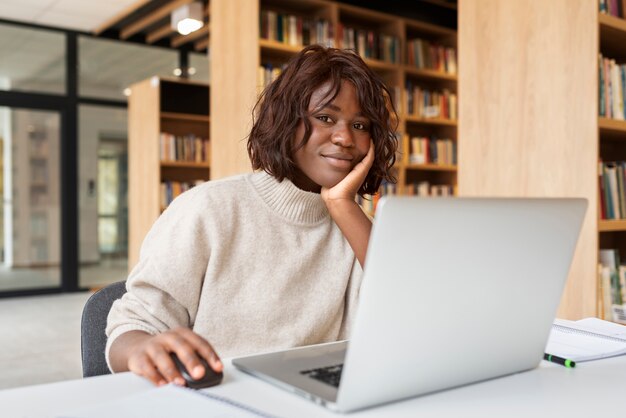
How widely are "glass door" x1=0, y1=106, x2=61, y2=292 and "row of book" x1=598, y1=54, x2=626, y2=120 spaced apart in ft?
18.7

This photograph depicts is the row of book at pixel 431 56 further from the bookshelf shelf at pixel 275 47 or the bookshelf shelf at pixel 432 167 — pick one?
the bookshelf shelf at pixel 275 47

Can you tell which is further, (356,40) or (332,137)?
(356,40)

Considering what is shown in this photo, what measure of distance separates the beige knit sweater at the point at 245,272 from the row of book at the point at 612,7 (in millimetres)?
1944

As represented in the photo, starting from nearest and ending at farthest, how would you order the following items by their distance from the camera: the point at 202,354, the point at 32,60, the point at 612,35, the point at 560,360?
the point at 202,354 → the point at 560,360 → the point at 612,35 → the point at 32,60

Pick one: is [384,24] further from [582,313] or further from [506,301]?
[506,301]

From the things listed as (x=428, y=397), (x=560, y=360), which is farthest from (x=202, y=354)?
(x=560, y=360)

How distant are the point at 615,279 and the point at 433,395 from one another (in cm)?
214

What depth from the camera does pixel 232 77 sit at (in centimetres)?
Result: 446

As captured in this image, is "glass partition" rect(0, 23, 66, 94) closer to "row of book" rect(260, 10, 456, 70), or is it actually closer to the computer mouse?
"row of book" rect(260, 10, 456, 70)

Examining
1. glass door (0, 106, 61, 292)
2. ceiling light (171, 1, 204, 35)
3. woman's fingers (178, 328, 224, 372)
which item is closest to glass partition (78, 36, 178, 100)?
glass door (0, 106, 61, 292)

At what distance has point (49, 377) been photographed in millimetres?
3469

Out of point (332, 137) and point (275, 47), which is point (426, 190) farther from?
point (332, 137)

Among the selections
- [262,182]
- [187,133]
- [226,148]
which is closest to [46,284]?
[187,133]

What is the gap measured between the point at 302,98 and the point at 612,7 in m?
2.08
